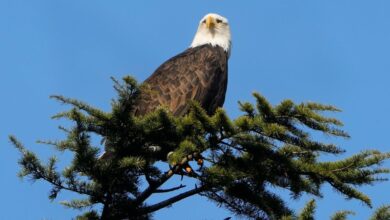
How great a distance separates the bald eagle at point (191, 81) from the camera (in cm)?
870

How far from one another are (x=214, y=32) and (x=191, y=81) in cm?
156

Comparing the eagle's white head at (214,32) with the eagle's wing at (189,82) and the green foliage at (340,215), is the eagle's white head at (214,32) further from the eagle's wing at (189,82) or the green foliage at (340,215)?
the green foliage at (340,215)

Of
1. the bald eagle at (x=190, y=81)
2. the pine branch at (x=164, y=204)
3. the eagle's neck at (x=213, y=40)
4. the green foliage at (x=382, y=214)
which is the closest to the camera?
the green foliage at (x=382, y=214)

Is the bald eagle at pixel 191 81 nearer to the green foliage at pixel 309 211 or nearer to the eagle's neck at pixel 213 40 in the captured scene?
the eagle's neck at pixel 213 40

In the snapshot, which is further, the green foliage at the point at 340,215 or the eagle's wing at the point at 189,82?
the eagle's wing at the point at 189,82

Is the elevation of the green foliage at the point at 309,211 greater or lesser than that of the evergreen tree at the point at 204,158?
lesser

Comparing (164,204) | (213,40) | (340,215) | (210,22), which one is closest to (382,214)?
(340,215)

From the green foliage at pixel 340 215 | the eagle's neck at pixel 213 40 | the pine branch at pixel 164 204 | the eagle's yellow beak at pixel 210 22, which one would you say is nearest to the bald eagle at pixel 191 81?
the eagle's neck at pixel 213 40

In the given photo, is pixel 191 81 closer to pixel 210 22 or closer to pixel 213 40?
pixel 213 40

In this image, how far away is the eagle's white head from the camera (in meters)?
10.2

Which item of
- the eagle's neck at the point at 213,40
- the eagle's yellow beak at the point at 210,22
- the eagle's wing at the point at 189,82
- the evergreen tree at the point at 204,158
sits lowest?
the evergreen tree at the point at 204,158

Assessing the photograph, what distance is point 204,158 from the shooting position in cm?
599

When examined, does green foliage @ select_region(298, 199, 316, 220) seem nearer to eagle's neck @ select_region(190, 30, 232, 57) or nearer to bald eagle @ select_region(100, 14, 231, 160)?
bald eagle @ select_region(100, 14, 231, 160)

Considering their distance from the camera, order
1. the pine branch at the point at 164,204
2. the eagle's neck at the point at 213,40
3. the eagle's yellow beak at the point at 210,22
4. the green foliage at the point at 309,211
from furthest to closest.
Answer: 1. the eagle's yellow beak at the point at 210,22
2. the eagle's neck at the point at 213,40
3. the pine branch at the point at 164,204
4. the green foliage at the point at 309,211
